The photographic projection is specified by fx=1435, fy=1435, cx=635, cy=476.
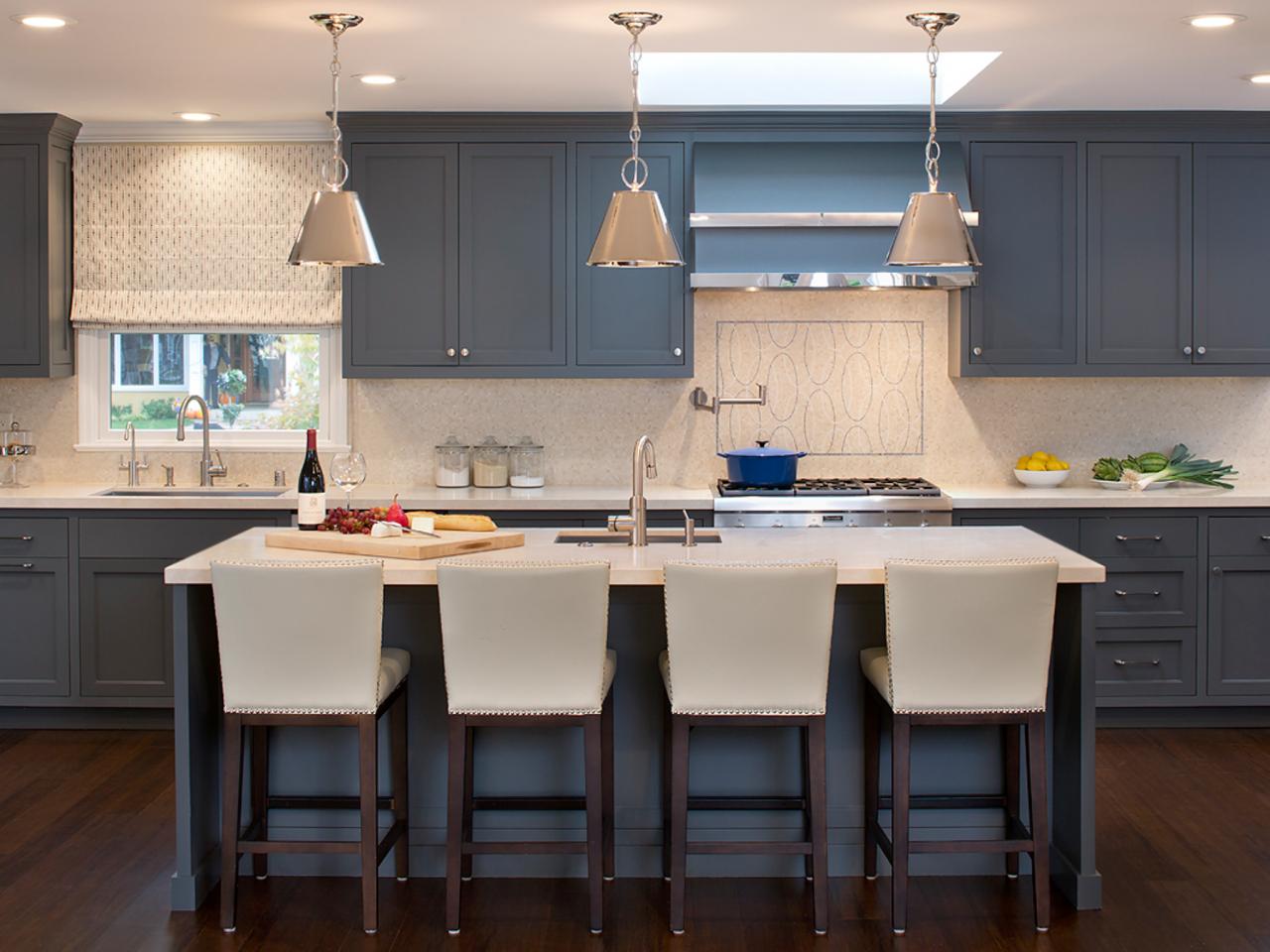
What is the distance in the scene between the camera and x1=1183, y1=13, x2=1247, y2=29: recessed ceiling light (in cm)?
416

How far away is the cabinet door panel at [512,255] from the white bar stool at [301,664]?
2264mm

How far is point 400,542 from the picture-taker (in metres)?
3.84

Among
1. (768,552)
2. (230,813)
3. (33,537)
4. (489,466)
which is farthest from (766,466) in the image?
(33,537)

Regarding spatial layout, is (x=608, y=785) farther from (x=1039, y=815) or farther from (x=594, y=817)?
(x=1039, y=815)

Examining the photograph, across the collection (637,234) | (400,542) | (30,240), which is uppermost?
(30,240)

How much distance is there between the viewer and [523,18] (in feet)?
13.7

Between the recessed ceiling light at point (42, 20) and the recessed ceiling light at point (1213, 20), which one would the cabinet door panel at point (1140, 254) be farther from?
the recessed ceiling light at point (42, 20)

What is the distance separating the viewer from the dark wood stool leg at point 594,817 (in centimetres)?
356

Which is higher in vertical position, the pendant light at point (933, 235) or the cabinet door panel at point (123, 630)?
the pendant light at point (933, 235)

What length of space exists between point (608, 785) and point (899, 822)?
2.67ft

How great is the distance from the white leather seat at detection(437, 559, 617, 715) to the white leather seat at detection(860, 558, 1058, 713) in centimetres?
74

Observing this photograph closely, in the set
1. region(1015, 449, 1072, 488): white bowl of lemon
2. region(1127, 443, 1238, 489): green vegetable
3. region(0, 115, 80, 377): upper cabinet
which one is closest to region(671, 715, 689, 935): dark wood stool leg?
region(1015, 449, 1072, 488): white bowl of lemon

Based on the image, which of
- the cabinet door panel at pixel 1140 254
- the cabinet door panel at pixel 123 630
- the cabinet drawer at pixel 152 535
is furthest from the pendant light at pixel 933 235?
the cabinet door panel at pixel 123 630

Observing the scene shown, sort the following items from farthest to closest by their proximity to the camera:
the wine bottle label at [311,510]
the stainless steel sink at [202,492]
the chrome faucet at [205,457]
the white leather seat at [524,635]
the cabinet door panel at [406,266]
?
the chrome faucet at [205,457] < the stainless steel sink at [202,492] < the cabinet door panel at [406,266] < the wine bottle label at [311,510] < the white leather seat at [524,635]
